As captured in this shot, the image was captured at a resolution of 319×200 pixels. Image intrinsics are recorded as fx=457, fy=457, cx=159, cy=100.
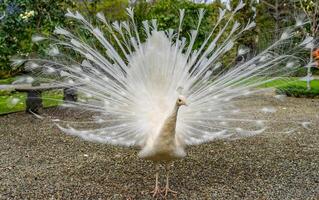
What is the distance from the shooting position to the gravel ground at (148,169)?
4.57 metres

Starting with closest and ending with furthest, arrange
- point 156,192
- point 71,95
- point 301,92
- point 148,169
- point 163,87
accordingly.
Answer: point 156,192 → point 163,87 → point 148,169 → point 71,95 → point 301,92

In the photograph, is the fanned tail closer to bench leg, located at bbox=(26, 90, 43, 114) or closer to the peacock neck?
the peacock neck

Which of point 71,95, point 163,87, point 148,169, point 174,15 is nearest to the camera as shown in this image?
point 163,87

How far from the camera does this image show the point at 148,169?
17.4ft

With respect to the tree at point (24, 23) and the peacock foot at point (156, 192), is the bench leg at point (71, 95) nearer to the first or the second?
the tree at point (24, 23)

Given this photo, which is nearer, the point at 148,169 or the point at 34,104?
the point at 148,169

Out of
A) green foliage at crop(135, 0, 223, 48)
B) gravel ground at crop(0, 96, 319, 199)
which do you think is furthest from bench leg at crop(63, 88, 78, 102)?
green foliage at crop(135, 0, 223, 48)

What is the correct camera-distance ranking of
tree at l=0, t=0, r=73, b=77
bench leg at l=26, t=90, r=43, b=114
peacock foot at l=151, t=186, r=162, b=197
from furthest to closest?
bench leg at l=26, t=90, r=43, b=114, tree at l=0, t=0, r=73, b=77, peacock foot at l=151, t=186, r=162, b=197

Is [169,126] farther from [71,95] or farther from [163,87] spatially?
[71,95]

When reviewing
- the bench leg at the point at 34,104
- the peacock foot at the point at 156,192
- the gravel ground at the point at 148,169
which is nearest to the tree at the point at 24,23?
the bench leg at the point at 34,104

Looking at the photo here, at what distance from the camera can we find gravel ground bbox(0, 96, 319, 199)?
4.57m

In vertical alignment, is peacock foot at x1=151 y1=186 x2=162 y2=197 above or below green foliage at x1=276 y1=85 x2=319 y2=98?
below

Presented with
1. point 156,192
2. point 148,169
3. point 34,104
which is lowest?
point 156,192

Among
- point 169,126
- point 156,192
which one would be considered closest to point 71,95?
point 156,192
